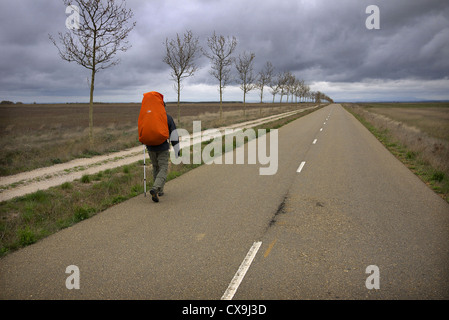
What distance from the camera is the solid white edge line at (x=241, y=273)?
3189 millimetres

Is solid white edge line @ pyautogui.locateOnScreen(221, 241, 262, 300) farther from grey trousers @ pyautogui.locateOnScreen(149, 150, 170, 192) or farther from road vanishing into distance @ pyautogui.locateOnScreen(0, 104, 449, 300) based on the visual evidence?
grey trousers @ pyautogui.locateOnScreen(149, 150, 170, 192)

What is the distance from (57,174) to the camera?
32.0ft

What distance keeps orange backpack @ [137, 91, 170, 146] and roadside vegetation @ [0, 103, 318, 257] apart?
1824mm

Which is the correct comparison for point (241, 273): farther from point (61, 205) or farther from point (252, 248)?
point (61, 205)

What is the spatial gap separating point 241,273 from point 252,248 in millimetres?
700

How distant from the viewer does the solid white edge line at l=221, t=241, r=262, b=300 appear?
319 cm

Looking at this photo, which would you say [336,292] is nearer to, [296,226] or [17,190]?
[296,226]

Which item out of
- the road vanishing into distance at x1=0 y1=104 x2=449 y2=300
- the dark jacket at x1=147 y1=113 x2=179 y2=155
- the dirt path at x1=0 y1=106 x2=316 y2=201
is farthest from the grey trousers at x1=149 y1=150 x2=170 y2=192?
the dirt path at x1=0 y1=106 x2=316 y2=201

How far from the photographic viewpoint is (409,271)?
3639 millimetres

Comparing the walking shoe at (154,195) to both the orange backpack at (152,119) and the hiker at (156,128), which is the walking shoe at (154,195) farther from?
the orange backpack at (152,119)

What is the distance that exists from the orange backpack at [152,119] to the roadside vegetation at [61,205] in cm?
182
